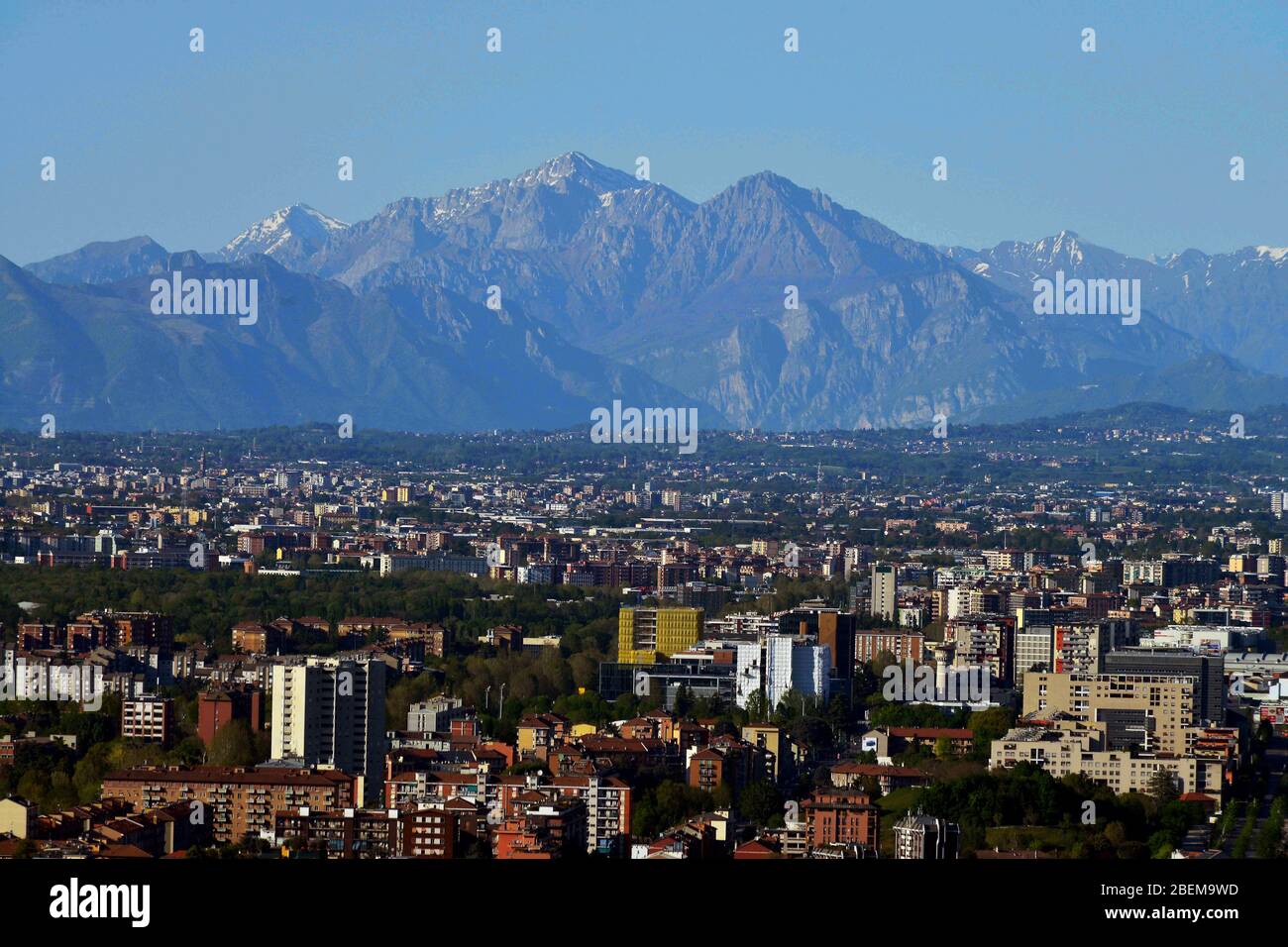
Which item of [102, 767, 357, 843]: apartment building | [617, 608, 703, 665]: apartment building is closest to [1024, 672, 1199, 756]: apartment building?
[617, 608, 703, 665]: apartment building

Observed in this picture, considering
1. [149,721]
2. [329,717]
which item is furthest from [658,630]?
[329,717]

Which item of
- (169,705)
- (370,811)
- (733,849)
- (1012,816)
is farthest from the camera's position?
(169,705)

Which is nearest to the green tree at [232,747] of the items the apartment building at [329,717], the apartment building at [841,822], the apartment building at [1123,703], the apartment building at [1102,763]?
the apartment building at [329,717]

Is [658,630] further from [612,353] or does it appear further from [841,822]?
[612,353]

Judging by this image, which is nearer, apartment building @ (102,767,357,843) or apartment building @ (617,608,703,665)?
apartment building @ (102,767,357,843)

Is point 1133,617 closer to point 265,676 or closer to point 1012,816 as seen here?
point 265,676

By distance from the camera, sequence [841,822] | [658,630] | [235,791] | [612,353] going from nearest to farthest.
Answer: [841,822], [235,791], [658,630], [612,353]

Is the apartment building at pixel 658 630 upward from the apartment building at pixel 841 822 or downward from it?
upward

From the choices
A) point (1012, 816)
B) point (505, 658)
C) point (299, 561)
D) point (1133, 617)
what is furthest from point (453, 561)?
point (1012, 816)

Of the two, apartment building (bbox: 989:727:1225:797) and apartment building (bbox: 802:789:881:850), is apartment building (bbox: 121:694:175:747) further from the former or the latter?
apartment building (bbox: 802:789:881:850)

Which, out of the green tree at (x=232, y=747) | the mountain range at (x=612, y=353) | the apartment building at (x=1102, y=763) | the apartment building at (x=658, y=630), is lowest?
the apartment building at (x=1102, y=763)

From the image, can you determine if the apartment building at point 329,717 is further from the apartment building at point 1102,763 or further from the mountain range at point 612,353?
the mountain range at point 612,353
